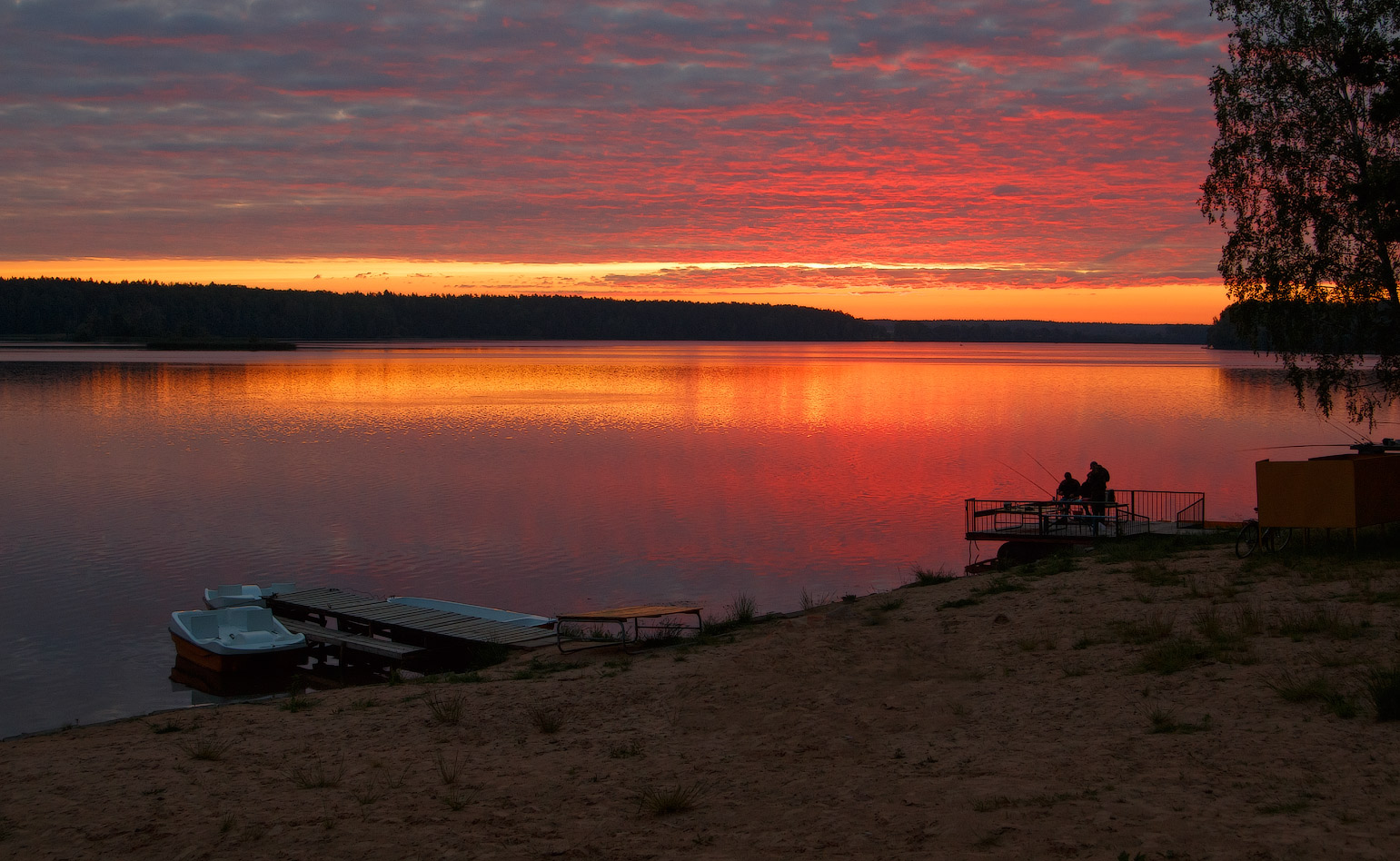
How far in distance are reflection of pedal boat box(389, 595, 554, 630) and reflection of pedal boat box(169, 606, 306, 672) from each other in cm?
214

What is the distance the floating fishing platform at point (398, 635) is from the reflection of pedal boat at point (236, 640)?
0.81 metres

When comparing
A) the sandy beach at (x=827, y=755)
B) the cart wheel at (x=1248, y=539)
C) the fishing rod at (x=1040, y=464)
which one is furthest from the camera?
the fishing rod at (x=1040, y=464)

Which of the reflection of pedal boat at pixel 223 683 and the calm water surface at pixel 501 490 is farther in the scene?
the calm water surface at pixel 501 490

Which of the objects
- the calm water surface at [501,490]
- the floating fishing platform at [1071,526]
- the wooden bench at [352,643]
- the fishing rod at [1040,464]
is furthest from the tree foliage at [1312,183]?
the wooden bench at [352,643]

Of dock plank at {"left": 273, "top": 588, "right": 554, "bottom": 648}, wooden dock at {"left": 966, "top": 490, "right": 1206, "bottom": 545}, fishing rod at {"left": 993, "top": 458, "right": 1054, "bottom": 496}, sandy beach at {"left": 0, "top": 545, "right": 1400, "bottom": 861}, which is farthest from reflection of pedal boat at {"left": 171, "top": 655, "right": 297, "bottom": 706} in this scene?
fishing rod at {"left": 993, "top": 458, "right": 1054, "bottom": 496}

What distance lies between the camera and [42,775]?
9.12 m

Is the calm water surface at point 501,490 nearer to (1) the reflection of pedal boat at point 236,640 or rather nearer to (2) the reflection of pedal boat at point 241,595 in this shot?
(1) the reflection of pedal boat at point 236,640

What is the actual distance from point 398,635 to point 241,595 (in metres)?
4.39

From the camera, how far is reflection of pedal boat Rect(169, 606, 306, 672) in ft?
52.2

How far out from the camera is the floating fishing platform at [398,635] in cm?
1633

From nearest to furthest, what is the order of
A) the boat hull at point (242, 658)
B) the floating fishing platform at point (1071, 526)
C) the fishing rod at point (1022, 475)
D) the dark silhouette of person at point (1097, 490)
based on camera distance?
1. the boat hull at point (242, 658)
2. the floating fishing platform at point (1071, 526)
3. the dark silhouette of person at point (1097, 490)
4. the fishing rod at point (1022, 475)

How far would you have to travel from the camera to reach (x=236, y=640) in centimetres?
1662

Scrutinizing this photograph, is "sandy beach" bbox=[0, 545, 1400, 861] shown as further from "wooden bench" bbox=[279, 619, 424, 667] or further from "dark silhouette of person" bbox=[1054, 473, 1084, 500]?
"dark silhouette of person" bbox=[1054, 473, 1084, 500]

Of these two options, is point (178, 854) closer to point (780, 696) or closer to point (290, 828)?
point (290, 828)
